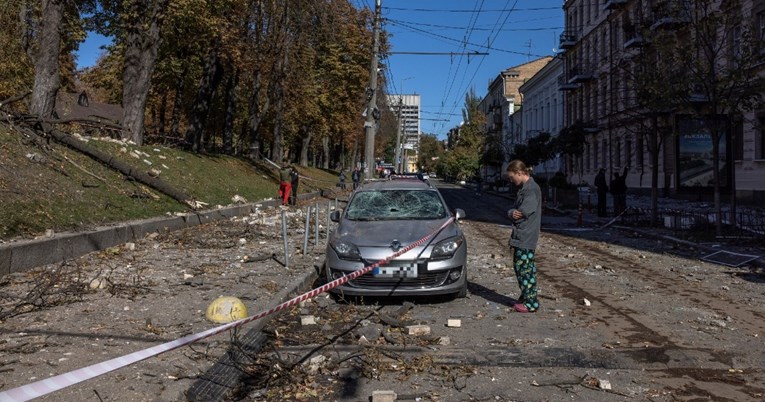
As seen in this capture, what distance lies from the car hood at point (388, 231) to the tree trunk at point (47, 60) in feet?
34.7

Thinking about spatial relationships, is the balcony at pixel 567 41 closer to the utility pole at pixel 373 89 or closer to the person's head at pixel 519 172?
the utility pole at pixel 373 89

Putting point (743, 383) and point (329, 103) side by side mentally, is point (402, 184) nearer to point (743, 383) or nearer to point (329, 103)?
point (743, 383)

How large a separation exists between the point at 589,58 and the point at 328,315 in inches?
1732

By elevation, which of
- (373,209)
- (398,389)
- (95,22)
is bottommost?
(398,389)

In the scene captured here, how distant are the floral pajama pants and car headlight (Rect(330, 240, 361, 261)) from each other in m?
1.88

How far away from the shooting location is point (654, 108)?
57.0 feet

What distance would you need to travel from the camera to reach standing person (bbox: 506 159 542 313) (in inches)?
284

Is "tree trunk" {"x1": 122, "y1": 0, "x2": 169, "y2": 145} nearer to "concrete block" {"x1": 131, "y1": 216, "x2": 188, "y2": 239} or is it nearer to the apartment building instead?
"concrete block" {"x1": 131, "y1": 216, "x2": 188, "y2": 239}

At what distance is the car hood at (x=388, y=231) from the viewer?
7.89 m

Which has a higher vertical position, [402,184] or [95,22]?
[95,22]

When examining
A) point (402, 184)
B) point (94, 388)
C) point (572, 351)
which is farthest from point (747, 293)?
point (94, 388)

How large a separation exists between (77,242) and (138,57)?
12.4m

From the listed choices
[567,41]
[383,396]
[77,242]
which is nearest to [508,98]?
[567,41]

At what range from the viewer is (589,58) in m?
46.8
